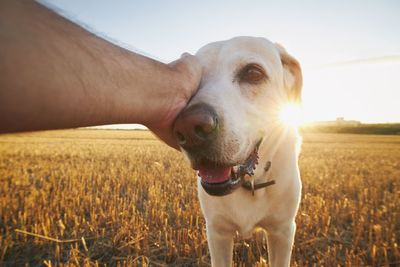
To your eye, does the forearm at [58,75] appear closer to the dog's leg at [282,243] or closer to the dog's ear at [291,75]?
the dog's ear at [291,75]

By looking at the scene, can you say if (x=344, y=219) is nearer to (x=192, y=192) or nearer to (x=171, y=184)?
(x=192, y=192)

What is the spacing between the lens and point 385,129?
52.8m

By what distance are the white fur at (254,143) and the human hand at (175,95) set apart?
0.39 feet

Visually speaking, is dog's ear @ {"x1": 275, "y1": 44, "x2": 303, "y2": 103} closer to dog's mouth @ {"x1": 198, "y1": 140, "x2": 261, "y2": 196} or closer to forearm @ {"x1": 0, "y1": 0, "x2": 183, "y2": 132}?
dog's mouth @ {"x1": 198, "y1": 140, "x2": 261, "y2": 196}

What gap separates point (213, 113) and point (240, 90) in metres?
0.57

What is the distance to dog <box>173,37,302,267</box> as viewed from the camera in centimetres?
179

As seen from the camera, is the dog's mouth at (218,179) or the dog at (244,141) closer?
the dog at (244,141)

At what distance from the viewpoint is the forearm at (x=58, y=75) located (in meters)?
0.81

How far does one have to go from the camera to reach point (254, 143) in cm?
218

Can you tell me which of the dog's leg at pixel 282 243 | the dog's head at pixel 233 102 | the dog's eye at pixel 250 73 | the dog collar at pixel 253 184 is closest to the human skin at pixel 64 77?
the dog's head at pixel 233 102

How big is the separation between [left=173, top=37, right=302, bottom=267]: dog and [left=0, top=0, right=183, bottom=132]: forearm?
1.42 ft

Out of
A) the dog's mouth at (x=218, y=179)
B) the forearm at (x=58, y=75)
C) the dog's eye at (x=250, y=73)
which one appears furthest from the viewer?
the dog's eye at (x=250, y=73)

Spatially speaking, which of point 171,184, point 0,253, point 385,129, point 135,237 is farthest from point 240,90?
point 385,129

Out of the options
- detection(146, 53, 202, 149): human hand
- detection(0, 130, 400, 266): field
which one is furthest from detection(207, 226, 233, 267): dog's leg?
detection(146, 53, 202, 149): human hand
